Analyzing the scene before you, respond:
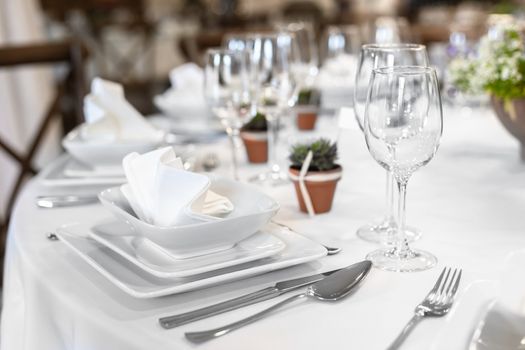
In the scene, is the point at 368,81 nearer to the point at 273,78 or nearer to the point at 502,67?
the point at 273,78

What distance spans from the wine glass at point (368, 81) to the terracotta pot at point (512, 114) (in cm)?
26

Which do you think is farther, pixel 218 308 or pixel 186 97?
pixel 186 97

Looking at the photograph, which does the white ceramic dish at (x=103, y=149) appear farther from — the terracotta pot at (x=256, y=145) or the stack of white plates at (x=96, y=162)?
the terracotta pot at (x=256, y=145)

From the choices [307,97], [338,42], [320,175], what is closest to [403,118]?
[320,175]

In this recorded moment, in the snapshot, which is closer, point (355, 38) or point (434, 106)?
point (434, 106)

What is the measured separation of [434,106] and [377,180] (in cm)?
46

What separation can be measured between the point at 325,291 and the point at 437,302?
0.39 ft

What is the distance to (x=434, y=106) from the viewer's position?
29.2 inches

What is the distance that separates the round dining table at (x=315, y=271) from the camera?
651 mm

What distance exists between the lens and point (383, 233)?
0.92 m

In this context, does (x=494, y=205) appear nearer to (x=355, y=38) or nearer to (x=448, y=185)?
(x=448, y=185)

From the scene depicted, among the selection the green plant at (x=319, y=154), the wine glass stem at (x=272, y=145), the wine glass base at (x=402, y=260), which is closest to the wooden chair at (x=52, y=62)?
the wine glass stem at (x=272, y=145)

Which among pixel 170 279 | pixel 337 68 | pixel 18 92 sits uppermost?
pixel 337 68

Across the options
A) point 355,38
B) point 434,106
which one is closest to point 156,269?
point 434,106
